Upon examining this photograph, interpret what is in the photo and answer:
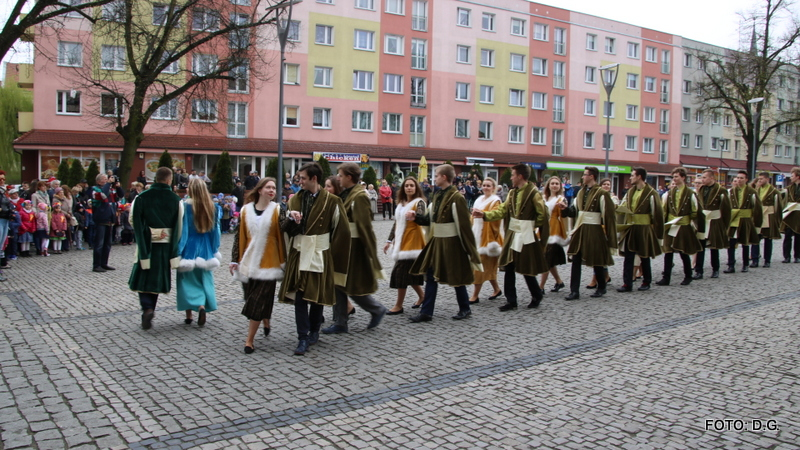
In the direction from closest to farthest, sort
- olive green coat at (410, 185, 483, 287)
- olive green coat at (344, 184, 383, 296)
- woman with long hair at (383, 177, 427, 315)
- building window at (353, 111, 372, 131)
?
olive green coat at (344, 184, 383, 296)
olive green coat at (410, 185, 483, 287)
woman with long hair at (383, 177, 427, 315)
building window at (353, 111, 372, 131)

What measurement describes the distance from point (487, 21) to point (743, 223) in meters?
38.4

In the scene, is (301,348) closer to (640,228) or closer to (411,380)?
(411,380)

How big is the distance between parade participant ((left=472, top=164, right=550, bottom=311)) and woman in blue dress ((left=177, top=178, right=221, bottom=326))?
145 inches

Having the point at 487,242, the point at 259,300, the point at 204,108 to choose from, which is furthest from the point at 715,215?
the point at 204,108

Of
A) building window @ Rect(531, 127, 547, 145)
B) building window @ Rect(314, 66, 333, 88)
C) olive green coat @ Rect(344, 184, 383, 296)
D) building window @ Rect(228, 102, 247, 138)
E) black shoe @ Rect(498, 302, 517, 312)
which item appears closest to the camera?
olive green coat @ Rect(344, 184, 383, 296)

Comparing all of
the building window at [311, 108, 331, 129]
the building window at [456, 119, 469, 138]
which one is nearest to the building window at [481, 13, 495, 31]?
the building window at [456, 119, 469, 138]

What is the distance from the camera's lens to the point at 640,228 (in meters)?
10.9

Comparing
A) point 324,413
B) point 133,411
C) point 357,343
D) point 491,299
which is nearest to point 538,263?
point 491,299

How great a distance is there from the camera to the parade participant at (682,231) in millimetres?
11734

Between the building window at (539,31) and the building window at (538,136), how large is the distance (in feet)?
23.2

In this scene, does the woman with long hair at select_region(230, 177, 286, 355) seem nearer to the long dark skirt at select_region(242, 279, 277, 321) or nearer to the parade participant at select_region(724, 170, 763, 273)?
the long dark skirt at select_region(242, 279, 277, 321)

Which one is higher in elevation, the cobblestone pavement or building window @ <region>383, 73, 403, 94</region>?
building window @ <region>383, 73, 403, 94</region>

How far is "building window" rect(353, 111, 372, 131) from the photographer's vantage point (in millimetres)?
43438

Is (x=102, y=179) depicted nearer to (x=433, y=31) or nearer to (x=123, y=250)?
(x=123, y=250)
